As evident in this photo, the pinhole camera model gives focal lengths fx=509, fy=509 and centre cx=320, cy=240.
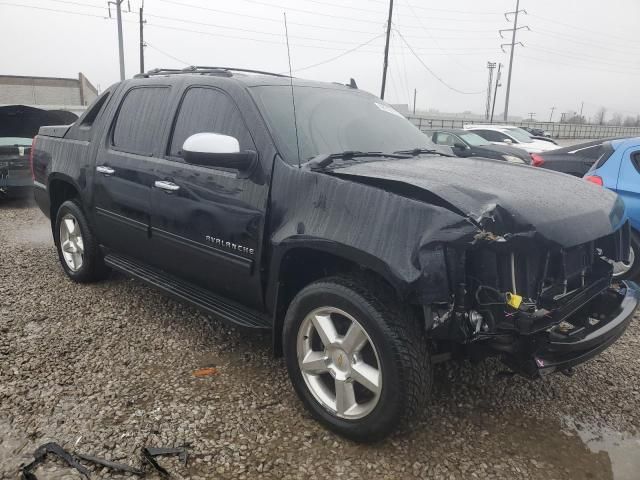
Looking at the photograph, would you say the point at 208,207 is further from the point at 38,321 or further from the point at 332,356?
the point at 38,321

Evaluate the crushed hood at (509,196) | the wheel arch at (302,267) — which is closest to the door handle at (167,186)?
the wheel arch at (302,267)

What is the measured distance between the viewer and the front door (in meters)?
2.90

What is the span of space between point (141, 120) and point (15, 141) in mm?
6159

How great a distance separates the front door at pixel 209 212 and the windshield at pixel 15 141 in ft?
21.0

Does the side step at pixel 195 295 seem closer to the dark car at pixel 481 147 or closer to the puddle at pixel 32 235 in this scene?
the puddle at pixel 32 235

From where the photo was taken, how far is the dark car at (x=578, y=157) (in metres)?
5.61

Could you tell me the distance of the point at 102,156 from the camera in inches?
161

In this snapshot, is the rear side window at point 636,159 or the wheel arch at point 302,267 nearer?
the wheel arch at point 302,267

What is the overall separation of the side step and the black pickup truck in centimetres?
1

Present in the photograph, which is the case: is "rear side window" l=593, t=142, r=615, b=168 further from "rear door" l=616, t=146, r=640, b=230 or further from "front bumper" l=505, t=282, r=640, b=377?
"front bumper" l=505, t=282, r=640, b=377

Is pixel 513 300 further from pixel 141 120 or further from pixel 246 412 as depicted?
pixel 141 120

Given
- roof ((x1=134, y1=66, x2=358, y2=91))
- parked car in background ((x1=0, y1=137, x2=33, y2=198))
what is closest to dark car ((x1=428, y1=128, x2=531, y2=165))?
roof ((x1=134, y1=66, x2=358, y2=91))

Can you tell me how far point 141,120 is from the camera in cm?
382

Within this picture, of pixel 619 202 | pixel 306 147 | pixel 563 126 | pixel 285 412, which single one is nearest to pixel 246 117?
pixel 306 147
